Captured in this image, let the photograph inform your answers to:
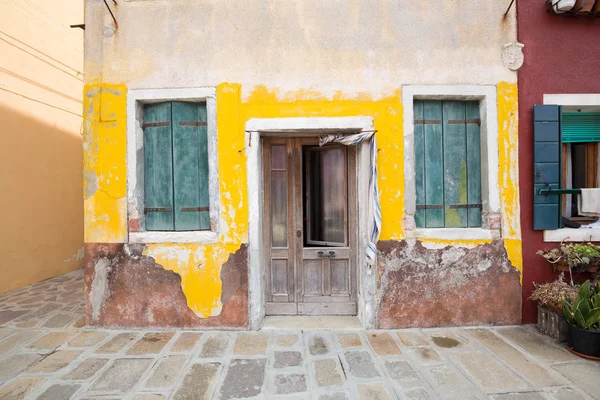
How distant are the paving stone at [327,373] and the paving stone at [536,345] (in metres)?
2.03

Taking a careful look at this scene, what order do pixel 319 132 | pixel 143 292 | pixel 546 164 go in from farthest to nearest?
pixel 319 132 < pixel 143 292 < pixel 546 164

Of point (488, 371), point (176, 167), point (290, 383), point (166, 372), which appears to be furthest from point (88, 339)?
point (488, 371)

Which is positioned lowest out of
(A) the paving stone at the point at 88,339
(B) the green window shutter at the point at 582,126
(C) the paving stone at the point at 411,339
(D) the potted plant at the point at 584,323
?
(A) the paving stone at the point at 88,339

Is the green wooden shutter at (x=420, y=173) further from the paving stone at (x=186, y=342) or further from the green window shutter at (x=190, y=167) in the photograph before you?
the paving stone at (x=186, y=342)

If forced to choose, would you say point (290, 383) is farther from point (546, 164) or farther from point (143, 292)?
point (546, 164)

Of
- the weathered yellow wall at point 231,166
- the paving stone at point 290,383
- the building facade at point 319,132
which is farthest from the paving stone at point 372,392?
the weathered yellow wall at point 231,166

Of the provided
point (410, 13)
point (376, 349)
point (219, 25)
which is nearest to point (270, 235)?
point (376, 349)

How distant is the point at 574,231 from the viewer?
359 centimetres

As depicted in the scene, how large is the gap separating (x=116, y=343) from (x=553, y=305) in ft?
15.9

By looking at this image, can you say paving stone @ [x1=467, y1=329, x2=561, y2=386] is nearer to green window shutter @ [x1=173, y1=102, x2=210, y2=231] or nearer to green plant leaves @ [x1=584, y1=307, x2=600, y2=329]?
green plant leaves @ [x1=584, y1=307, x2=600, y2=329]

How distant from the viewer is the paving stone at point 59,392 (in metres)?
2.45

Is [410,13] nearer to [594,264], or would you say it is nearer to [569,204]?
[569,204]

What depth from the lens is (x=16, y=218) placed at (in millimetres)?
5477

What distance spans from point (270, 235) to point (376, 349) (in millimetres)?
1858
